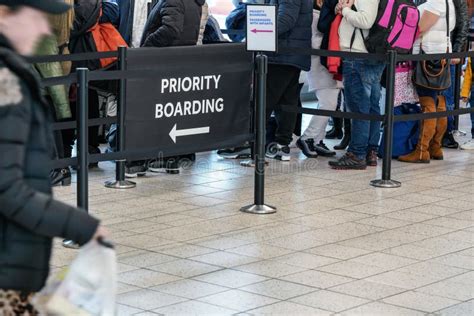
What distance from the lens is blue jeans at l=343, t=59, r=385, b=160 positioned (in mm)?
10391

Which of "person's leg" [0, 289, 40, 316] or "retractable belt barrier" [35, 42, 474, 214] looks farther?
"retractable belt barrier" [35, 42, 474, 214]

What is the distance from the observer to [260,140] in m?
8.33

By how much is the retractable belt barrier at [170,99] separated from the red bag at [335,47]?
6.49 feet

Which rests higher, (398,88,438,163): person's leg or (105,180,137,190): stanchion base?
(398,88,438,163): person's leg

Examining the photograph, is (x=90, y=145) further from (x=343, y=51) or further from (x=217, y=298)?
(x=217, y=298)

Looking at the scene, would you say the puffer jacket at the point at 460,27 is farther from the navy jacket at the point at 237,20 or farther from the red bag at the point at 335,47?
the navy jacket at the point at 237,20

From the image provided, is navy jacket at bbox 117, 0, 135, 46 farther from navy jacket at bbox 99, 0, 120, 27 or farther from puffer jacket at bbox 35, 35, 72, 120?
puffer jacket at bbox 35, 35, 72, 120

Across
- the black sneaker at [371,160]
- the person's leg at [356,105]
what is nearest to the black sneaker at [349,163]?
the person's leg at [356,105]

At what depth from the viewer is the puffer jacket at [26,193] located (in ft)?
10.7

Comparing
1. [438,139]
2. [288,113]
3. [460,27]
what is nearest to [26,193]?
[288,113]

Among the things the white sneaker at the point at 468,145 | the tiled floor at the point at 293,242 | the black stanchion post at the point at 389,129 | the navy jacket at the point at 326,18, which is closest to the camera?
the tiled floor at the point at 293,242

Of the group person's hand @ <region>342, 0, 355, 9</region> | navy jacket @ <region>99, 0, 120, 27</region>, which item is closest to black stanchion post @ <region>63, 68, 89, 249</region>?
navy jacket @ <region>99, 0, 120, 27</region>

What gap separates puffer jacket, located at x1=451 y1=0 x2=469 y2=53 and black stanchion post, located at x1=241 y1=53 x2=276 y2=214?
3.56 meters

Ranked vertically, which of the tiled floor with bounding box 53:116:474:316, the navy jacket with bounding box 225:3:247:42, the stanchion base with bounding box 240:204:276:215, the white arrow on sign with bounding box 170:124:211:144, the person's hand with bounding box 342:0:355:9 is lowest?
the tiled floor with bounding box 53:116:474:316
